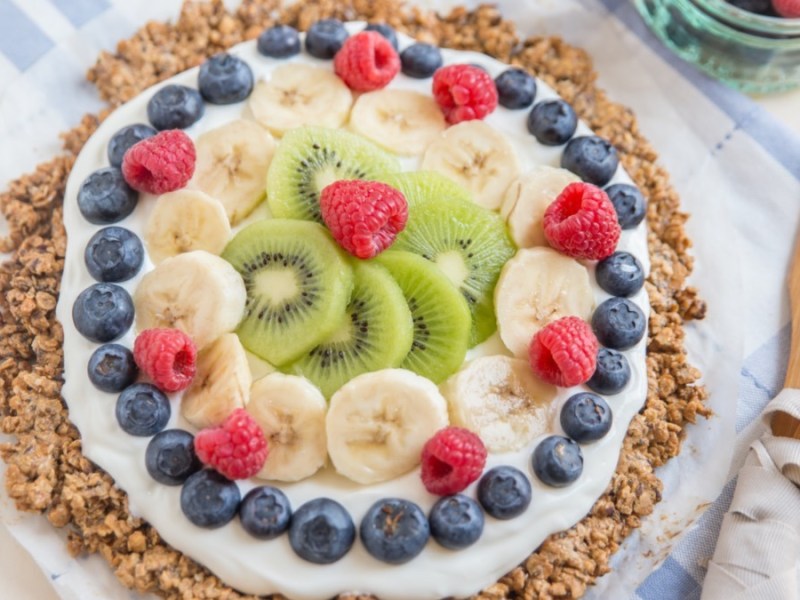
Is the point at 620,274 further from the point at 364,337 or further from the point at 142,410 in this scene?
the point at 142,410

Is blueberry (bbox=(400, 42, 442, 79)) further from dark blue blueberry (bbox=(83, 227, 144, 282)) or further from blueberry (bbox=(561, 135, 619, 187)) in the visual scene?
dark blue blueberry (bbox=(83, 227, 144, 282))

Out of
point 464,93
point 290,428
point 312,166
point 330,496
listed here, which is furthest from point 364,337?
point 464,93

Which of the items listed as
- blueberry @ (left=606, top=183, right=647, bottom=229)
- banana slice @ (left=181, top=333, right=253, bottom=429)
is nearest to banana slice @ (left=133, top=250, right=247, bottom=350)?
Result: banana slice @ (left=181, top=333, right=253, bottom=429)

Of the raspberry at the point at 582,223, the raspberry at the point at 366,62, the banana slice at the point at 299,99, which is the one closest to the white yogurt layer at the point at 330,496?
the raspberry at the point at 582,223

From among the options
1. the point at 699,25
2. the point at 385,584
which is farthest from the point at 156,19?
the point at 385,584

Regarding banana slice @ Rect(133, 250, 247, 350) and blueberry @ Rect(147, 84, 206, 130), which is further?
blueberry @ Rect(147, 84, 206, 130)

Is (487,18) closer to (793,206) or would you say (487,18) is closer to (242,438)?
(793,206)
